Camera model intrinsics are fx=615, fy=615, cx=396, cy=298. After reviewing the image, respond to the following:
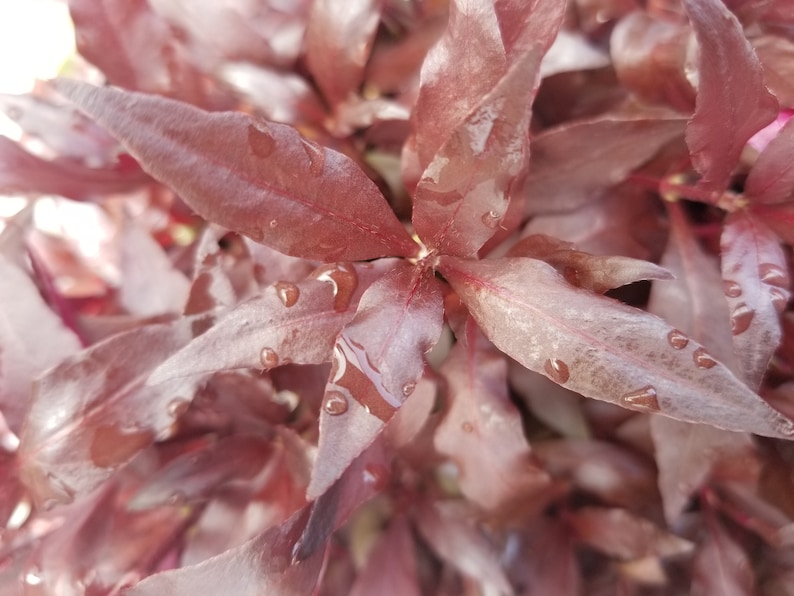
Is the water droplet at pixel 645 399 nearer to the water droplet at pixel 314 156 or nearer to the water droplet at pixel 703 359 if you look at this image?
the water droplet at pixel 703 359

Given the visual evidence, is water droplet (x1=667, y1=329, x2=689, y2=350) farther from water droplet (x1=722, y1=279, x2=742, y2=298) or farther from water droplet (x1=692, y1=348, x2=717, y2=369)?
water droplet (x1=722, y1=279, x2=742, y2=298)

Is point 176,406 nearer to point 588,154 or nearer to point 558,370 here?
point 558,370

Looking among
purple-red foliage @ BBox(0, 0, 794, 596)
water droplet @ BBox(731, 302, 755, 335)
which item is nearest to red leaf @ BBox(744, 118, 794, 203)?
purple-red foliage @ BBox(0, 0, 794, 596)

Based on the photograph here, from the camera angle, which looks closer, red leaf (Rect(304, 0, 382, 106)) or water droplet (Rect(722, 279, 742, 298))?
water droplet (Rect(722, 279, 742, 298))

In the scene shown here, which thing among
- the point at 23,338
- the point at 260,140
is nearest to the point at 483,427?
the point at 260,140

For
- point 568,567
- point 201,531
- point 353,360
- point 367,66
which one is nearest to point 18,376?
point 201,531

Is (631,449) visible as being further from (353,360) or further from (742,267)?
(353,360)
